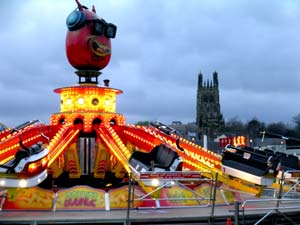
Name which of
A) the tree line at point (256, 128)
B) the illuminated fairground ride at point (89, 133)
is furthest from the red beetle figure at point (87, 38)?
the tree line at point (256, 128)

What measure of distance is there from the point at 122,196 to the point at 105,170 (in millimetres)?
8885

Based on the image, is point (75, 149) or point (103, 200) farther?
point (75, 149)

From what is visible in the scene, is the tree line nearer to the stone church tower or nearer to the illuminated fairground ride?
the stone church tower

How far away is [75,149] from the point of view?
25344mm

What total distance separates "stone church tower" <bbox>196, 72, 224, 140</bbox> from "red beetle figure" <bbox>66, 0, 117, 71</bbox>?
75316 mm

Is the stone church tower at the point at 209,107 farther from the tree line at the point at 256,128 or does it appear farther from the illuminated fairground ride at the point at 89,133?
the illuminated fairground ride at the point at 89,133

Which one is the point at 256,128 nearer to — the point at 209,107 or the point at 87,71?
the point at 209,107

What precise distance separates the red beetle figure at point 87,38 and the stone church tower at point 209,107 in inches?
2965

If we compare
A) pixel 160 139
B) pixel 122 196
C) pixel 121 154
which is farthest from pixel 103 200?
pixel 160 139

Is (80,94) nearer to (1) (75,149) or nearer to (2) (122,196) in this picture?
(1) (75,149)

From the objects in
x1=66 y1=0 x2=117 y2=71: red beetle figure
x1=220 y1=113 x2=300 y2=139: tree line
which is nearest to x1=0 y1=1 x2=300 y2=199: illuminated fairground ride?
x1=66 y1=0 x2=117 y2=71: red beetle figure

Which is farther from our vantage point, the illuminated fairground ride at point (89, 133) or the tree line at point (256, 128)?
the tree line at point (256, 128)

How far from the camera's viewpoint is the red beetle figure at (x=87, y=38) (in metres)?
26.0

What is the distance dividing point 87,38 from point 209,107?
93.6 metres
